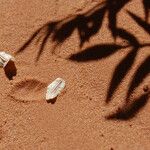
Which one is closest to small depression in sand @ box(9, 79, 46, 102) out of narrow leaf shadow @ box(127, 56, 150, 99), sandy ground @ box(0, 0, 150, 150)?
sandy ground @ box(0, 0, 150, 150)

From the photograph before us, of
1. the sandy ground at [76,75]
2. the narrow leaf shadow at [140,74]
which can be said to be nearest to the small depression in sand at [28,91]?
the sandy ground at [76,75]

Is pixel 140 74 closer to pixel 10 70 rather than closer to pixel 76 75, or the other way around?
pixel 76 75

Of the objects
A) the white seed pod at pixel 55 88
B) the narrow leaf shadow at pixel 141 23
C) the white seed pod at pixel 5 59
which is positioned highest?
the white seed pod at pixel 5 59

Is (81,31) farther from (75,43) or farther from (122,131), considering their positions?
(122,131)

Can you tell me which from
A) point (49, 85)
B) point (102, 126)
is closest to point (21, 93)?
point (49, 85)

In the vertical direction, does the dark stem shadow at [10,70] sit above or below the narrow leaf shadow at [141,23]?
above

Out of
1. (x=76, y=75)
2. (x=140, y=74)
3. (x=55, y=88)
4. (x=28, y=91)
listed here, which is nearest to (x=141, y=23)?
(x=140, y=74)

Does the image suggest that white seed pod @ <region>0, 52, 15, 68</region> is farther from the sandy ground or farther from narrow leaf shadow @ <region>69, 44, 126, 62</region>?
narrow leaf shadow @ <region>69, 44, 126, 62</region>

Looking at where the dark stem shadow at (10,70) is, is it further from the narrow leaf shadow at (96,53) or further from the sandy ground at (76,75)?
the narrow leaf shadow at (96,53)
